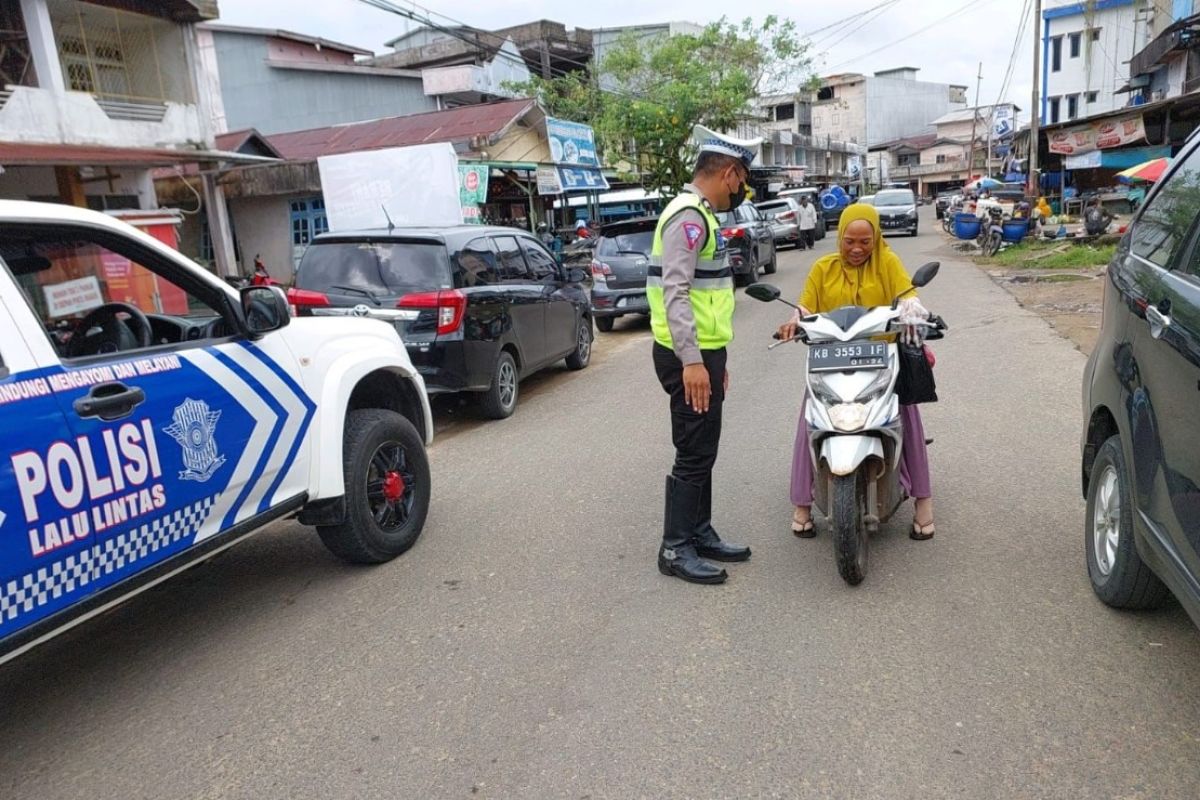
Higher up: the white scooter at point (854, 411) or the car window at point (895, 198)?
the car window at point (895, 198)

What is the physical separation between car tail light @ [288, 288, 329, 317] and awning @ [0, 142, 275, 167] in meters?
7.08

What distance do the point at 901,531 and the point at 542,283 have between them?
5.28 meters

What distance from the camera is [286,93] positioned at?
2738 centimetres

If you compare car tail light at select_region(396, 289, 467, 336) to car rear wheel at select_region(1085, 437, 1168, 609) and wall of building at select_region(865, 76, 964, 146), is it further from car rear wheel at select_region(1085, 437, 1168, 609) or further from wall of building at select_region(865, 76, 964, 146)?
wall of building at select_region(865, 76, 964, 146)

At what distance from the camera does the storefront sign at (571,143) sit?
20.7 metres

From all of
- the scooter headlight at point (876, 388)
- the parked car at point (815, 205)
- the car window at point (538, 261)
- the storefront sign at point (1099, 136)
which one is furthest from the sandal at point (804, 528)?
the parked car at point (815, 205)

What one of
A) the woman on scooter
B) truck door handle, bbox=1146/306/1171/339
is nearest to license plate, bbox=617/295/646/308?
the woman on scooter

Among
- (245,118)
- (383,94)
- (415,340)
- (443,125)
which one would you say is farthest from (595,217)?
(415,340)

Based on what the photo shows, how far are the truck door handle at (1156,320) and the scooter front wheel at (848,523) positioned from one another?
117 cm

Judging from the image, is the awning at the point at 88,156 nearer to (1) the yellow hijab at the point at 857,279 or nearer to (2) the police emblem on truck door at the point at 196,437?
(2) the police emblem on truck door at the point at 196,437

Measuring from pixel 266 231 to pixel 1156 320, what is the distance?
69.9ft

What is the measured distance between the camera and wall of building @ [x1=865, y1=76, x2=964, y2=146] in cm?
8025

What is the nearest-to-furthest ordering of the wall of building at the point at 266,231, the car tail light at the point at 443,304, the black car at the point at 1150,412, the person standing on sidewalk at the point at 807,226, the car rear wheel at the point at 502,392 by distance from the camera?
the black car at the point at 1150,412 < the car tail light at the point at 443,304 < the car rear wheel at the point at 502,392 < the wall of building at the point at 266,231 < the person standing on sidewalk at the point at 807,226

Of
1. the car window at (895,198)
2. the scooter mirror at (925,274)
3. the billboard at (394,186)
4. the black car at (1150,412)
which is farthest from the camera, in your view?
the car window at (895,198)
